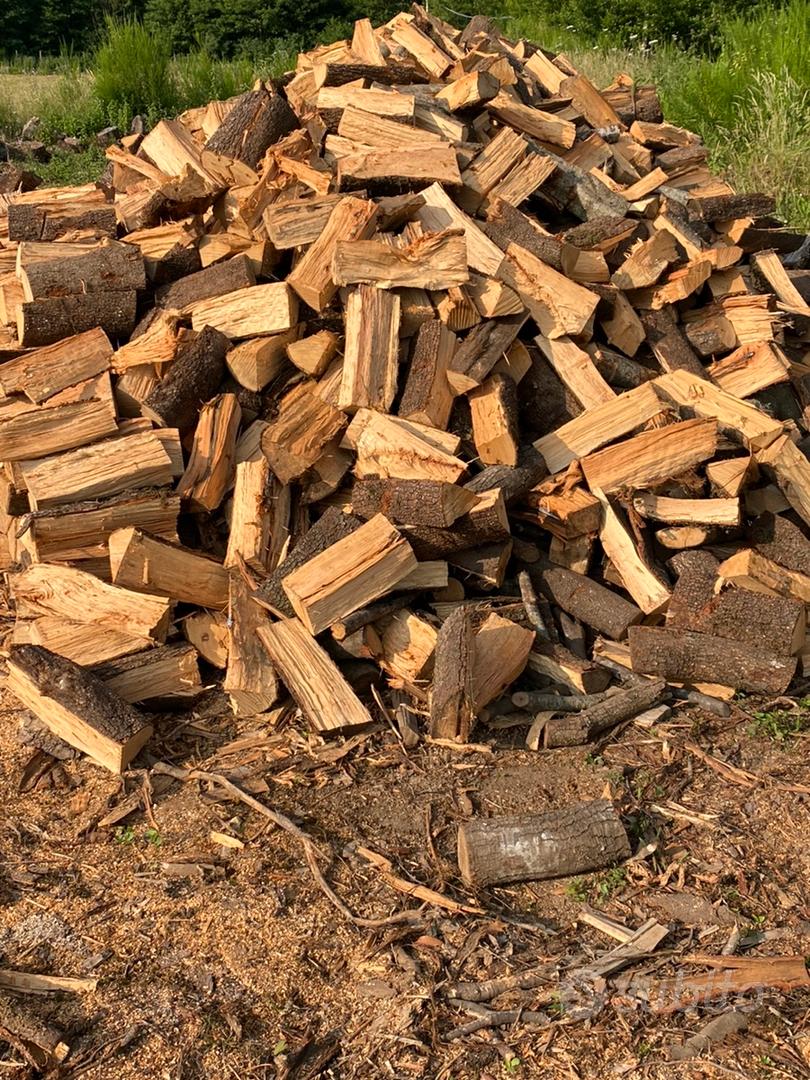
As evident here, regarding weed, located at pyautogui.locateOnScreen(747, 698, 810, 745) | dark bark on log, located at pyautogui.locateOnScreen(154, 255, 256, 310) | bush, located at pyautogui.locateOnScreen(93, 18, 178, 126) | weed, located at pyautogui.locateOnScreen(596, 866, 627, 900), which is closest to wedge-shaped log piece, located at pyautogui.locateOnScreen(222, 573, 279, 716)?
weed, located at pyautogui.locateOnScreen(596, 866, 627, 900)

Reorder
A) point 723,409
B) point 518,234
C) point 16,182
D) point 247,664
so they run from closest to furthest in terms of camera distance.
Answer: point 247,664, point 723,409, point 518,234, point 16,182

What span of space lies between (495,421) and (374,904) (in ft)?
6.80

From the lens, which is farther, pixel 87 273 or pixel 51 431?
pixel 87 273

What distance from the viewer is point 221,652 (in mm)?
4090

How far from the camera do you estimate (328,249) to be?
4.55 meters

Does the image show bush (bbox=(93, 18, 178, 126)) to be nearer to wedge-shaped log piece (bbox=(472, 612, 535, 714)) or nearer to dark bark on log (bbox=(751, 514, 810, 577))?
dark bark on log (bbox=(751, 514, 810, 577))

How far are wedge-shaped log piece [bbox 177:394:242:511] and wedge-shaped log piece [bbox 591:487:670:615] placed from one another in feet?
5.11

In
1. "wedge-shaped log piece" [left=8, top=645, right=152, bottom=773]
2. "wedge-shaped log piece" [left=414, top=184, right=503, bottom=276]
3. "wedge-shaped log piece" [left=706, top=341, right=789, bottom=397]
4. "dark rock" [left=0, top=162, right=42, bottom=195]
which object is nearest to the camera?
"wedge-shaped log piece" [left=8, top=645, right=152, bottom=773]

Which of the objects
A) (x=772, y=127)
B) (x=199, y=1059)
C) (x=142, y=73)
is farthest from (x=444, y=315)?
(x=142, y=73)

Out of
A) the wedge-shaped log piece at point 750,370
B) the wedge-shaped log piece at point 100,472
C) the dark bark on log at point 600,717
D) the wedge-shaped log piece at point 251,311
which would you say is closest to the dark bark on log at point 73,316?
the wedge-shaped log piece at point 251,311

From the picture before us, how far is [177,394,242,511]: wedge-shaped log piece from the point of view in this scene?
4285 mm

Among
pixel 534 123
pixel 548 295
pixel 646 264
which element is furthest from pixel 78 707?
pixel 534 123

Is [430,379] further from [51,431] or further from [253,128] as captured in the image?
[253,128]

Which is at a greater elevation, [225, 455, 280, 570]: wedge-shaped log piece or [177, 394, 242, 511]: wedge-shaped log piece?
[177, 394, 242, 511]: wedge-shaped log piece
